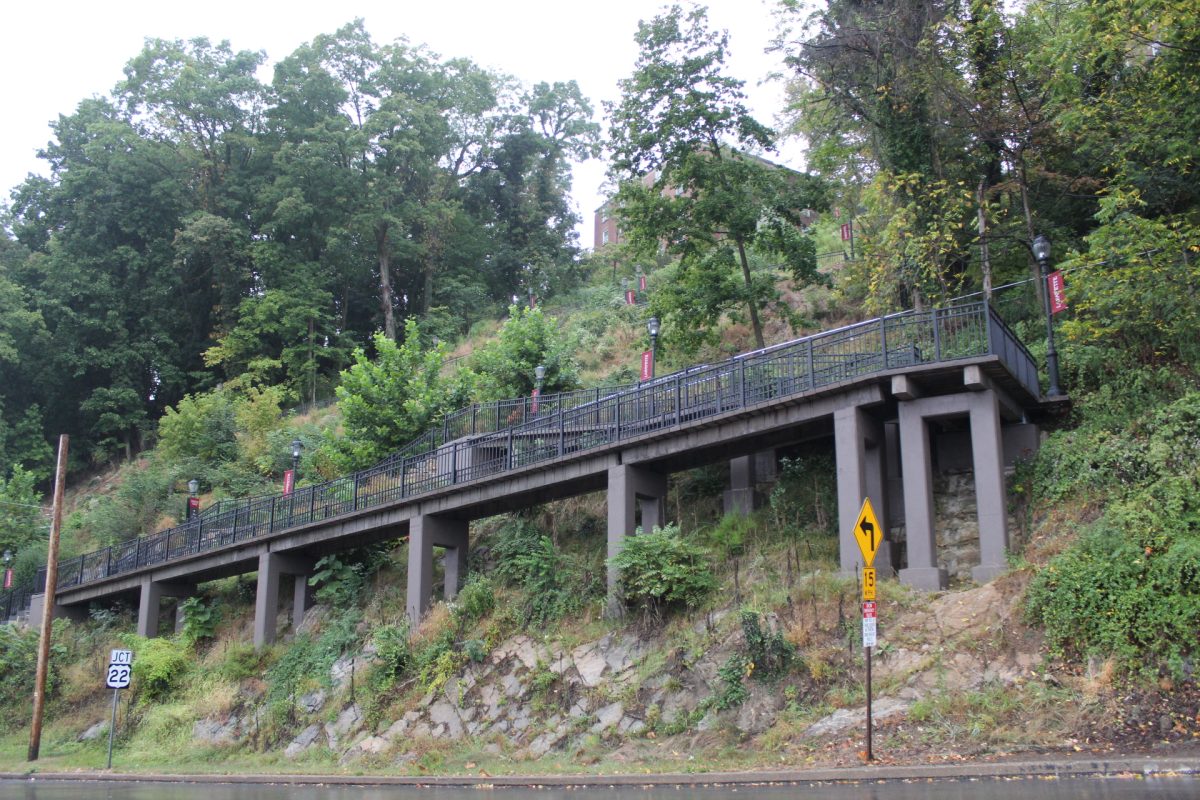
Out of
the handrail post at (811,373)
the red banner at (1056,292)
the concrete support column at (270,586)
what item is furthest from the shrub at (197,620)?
the red banner at (1056,292)

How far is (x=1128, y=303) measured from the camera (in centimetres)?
1978

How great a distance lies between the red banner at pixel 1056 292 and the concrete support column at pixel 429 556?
14460 mm

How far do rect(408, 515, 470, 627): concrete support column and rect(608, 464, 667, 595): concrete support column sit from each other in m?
5.51

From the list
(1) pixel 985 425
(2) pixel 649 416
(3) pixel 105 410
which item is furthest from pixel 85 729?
(3) pixel 105 410

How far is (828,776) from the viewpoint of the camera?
42.4 feet

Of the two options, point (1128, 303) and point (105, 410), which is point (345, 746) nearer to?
point (1128, 303)

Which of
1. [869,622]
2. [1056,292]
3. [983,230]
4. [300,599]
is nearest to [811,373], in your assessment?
[1056,292]

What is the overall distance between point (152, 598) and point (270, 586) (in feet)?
20.8

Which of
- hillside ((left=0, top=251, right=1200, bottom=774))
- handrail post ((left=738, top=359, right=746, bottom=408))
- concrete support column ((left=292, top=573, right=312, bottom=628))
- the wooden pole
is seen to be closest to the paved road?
hillside ((left=0, top=251, right=1200, bottom=774))

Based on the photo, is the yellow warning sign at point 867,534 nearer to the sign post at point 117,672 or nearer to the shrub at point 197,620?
the sign post at point 117,672

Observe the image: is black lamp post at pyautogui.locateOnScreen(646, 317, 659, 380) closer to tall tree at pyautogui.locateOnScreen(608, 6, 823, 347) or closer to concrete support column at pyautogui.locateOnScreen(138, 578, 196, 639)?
tall tree at pyautogui.locateOnScreen(608, 6, 823, 347)

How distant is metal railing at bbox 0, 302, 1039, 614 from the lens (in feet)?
61.2

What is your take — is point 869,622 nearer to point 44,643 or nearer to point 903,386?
point 903,386

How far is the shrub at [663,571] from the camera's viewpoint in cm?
1859
